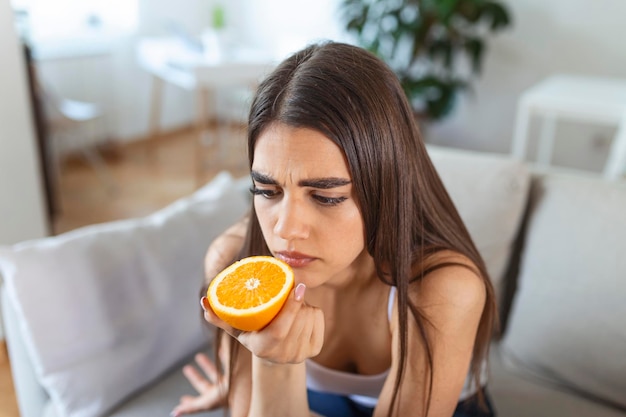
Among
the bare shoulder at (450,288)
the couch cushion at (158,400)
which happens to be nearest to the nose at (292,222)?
the bare shoulder at (450,288)

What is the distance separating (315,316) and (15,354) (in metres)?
0.77

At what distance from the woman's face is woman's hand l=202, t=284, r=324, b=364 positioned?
0.10 m

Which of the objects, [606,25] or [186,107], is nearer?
[606,25]

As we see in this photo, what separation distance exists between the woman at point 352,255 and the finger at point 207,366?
0.42 ft

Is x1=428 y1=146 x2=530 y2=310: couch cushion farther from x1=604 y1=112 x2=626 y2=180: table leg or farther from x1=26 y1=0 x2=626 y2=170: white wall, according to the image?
x1=26 y1=0 x2=626 y2=170: white wall

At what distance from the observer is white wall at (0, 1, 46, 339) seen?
2.11 m

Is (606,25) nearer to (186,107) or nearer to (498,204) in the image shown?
(498,204)

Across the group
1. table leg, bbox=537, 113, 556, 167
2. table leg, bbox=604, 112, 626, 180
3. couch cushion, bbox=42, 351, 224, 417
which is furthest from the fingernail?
table leg, bbox=537, 113, 556, 167

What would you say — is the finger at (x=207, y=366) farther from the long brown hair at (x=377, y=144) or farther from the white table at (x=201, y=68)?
the white table at (x=201, y=68)

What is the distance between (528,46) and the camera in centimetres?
363

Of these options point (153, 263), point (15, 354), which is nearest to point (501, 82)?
point (153, 263)

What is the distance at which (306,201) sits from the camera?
82 cm

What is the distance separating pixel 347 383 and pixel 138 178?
296 centimetres

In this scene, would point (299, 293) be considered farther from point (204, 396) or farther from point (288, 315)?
point (204, 396)
